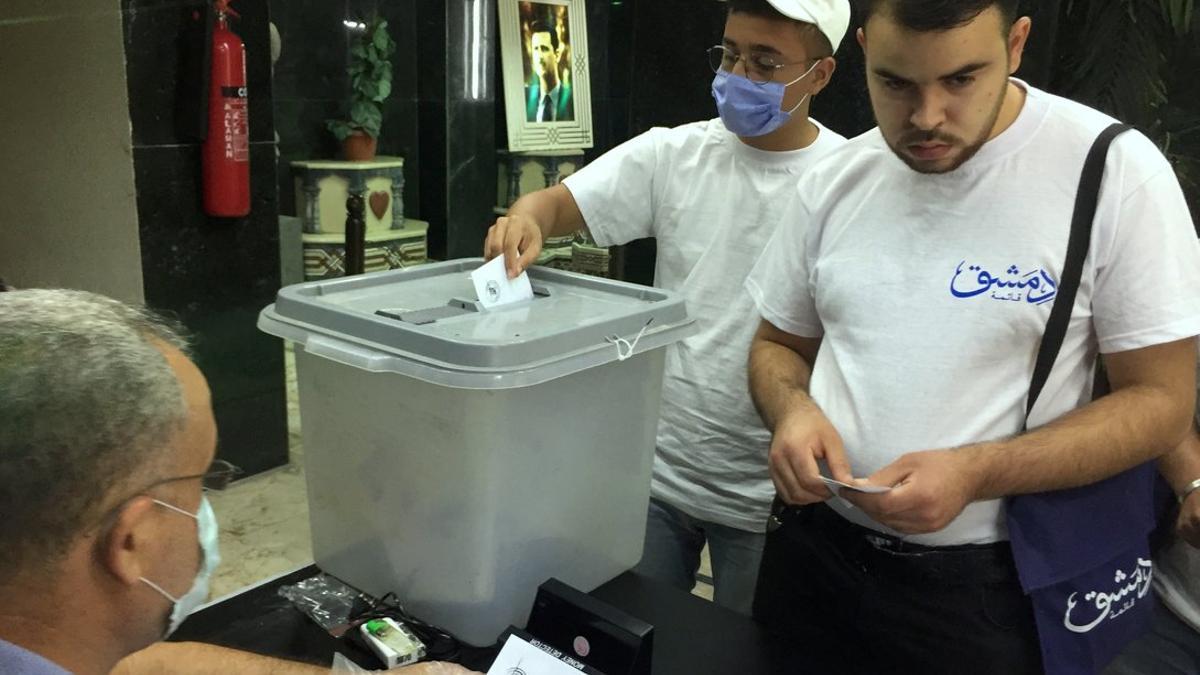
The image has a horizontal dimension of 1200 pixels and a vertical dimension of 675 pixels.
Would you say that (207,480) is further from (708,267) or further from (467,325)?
(708,267)

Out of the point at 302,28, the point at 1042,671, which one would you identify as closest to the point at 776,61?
the point at 1042,671

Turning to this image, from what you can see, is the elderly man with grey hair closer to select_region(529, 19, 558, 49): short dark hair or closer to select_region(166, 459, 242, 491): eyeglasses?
select_region(166, 459, 242, 491): eyeglasses

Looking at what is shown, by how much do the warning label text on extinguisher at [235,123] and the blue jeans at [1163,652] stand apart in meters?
2.30

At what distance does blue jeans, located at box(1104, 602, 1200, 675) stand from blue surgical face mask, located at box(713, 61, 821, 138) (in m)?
0.97

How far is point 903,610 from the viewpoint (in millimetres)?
1019

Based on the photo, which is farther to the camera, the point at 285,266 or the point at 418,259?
the point at 418,259

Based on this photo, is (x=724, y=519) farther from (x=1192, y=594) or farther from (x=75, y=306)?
(x=75, y=306)

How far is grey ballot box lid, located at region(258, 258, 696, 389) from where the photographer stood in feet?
2.72

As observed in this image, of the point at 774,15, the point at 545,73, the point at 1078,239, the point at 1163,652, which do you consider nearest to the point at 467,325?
the point at 1078,239

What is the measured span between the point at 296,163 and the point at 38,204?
1.37 m

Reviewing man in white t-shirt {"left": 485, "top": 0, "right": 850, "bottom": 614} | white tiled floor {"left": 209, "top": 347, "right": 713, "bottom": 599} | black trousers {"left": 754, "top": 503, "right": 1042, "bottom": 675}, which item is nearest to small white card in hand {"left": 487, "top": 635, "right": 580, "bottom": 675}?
black trousers {"left": 754, "top": 503, "right": 1042, "bottom": 675}

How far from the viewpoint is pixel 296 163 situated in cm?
387

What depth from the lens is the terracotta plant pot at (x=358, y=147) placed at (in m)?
3.96

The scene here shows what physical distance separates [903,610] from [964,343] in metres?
0.30
